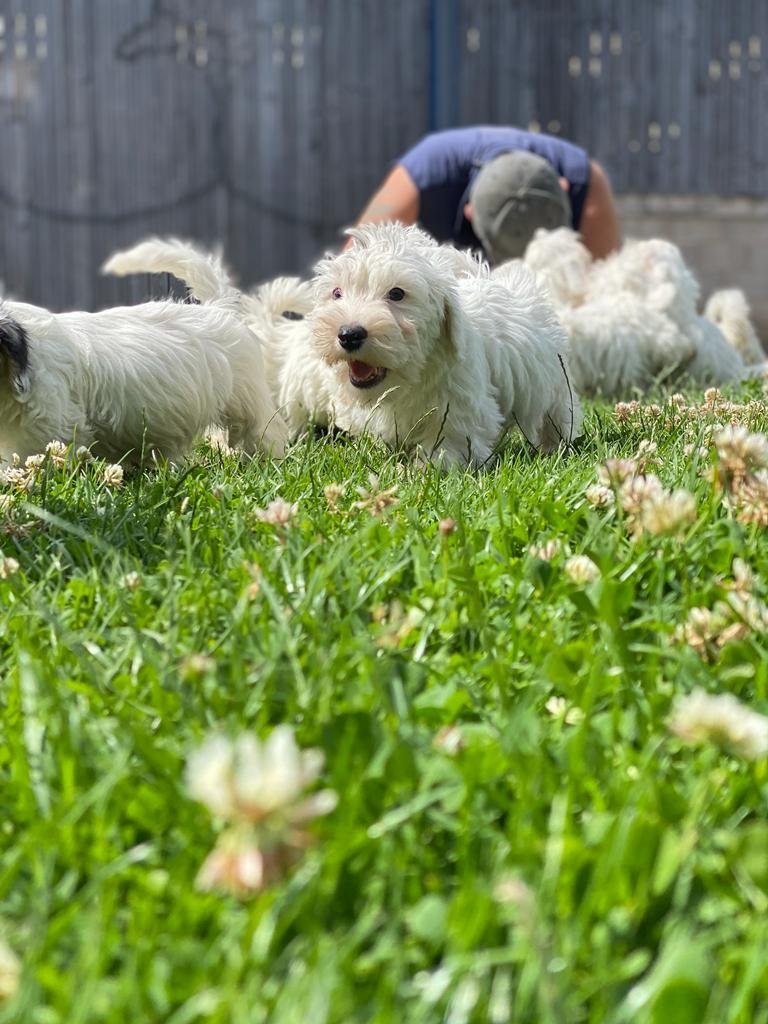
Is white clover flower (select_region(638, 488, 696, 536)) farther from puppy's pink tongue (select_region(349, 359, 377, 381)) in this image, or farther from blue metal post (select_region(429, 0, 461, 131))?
blue metal post (select_region(429, 0, 461, 131))

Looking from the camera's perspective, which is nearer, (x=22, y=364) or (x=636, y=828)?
(x=636, y=828)

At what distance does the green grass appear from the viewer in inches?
48.9

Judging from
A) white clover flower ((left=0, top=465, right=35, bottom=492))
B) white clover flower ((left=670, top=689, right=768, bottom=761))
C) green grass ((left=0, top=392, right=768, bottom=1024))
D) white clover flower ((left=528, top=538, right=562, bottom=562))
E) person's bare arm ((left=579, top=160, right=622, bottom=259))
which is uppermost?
person's bare arm ((left=579, top=160, right=622, bottom=259))

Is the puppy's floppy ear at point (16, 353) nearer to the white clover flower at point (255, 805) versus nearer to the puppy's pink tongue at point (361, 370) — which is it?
the puppy's pink tongue at point (361, 370)

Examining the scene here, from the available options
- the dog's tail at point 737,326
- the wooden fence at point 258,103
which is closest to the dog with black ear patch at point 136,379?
the dog's tail at point 737,326

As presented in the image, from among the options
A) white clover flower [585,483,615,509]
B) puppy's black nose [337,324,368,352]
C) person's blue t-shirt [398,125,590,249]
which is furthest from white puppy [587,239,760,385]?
white clover flower [585,483,615,509]

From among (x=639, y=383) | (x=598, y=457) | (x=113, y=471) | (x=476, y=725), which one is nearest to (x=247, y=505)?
(x=113, y=471)

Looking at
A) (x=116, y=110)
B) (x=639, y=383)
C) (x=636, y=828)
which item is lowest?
(x=639, y=383)

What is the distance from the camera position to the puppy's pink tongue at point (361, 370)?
3768 millimetres

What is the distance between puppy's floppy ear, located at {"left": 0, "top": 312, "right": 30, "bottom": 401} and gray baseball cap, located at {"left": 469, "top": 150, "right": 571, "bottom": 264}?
3.68 metres

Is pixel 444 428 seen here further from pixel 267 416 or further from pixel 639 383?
pixel 639 383

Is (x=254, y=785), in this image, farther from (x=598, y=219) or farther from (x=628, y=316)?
(x=598, y=219)

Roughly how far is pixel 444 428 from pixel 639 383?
9.63 feet

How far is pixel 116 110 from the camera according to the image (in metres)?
11.0
